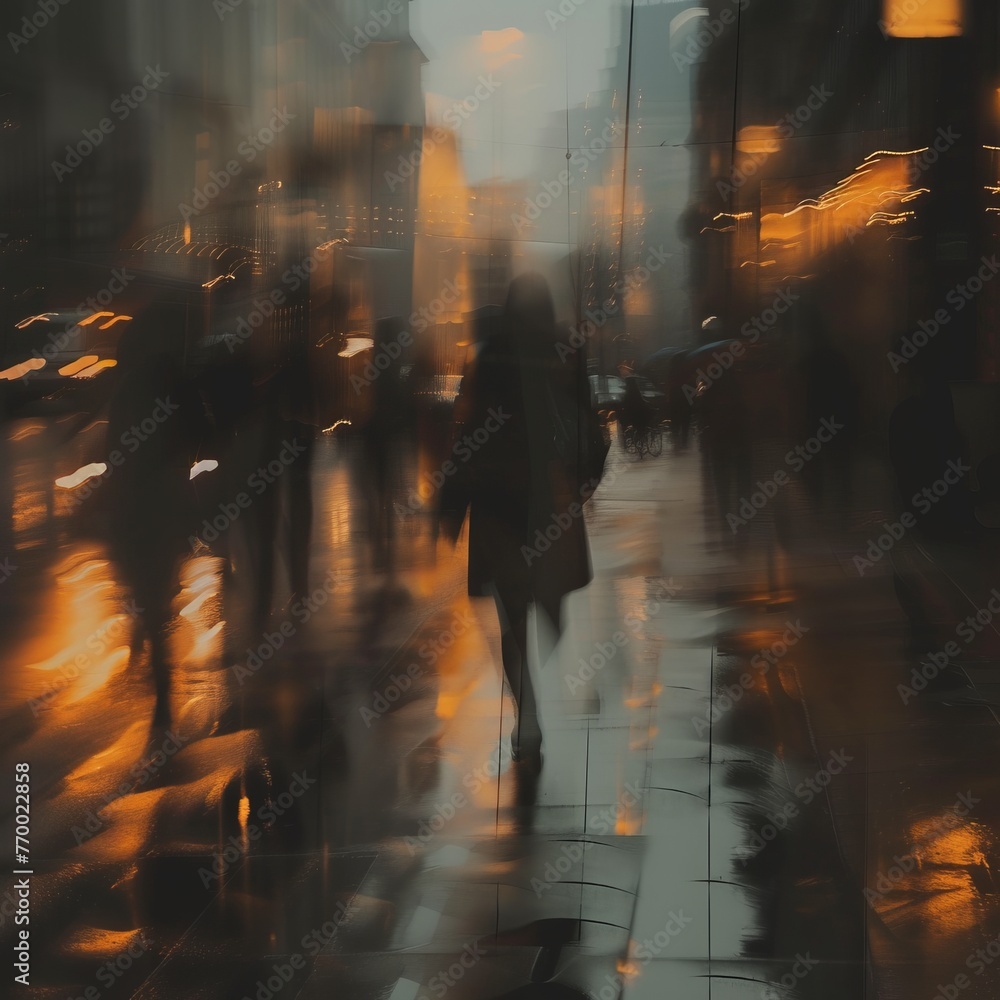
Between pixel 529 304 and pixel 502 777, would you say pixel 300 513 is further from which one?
pixel 502 777

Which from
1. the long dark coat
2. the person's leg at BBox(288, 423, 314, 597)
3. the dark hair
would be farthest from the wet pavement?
the dark hair

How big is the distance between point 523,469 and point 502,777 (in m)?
1.38

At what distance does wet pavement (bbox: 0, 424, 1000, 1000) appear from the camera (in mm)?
2742

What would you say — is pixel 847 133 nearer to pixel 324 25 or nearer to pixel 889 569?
pixel 889 569

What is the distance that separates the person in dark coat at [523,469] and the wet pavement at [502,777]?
0.16 metres

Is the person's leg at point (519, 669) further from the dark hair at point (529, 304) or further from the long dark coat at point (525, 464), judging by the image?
the dark hair at point (529, 304)

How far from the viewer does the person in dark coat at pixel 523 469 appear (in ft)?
14.4

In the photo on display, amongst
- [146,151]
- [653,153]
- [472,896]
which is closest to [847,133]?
[653,153]

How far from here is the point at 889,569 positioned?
4.91m

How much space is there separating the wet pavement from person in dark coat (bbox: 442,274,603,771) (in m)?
0.16

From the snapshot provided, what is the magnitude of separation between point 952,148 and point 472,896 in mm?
3972

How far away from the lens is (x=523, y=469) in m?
4.53

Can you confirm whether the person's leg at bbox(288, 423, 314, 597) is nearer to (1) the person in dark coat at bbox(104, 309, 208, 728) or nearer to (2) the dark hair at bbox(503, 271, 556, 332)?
(1) the person in dark coat at bbox(104, 309, 208, 728)

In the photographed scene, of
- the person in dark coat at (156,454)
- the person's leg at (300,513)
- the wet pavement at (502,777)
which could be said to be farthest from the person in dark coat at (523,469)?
the person in dark coat at (156,454)
